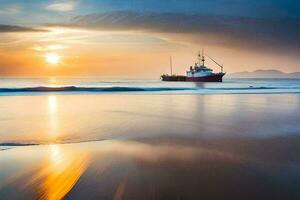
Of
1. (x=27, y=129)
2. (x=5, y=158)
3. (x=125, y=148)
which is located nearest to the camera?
(x=5, y=158)

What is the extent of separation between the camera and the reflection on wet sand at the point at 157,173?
4809 millimetres

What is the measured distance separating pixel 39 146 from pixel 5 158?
140 centimetres

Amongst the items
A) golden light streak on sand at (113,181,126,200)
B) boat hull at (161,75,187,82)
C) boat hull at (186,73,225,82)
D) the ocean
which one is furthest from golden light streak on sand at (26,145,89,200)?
boat hull at (161,75,187,82)

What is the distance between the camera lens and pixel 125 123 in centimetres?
1227

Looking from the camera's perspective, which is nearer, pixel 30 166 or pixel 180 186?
pixel 180 186

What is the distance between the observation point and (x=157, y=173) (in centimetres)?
572

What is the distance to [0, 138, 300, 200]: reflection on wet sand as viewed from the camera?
4809mm

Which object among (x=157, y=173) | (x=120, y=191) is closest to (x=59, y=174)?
(x=120, y=191)

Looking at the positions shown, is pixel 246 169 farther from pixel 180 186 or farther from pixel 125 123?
pixel 125 123

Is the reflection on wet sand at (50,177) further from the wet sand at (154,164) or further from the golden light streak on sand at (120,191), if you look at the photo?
the golden light streak on sand at (120,191)

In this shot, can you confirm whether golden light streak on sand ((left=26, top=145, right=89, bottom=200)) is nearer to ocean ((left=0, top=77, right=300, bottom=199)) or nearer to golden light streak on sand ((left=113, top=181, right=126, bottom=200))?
ocean ((left=0, top=77, right=300, bottom=199))

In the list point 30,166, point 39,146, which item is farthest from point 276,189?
point 39,146

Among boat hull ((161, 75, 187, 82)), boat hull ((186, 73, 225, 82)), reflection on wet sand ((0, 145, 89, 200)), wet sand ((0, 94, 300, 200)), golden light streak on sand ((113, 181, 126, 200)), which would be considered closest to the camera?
golden light streak on sand ((113, 181, 126, 200))

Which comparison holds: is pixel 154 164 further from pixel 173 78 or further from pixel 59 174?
pixel 173 78
